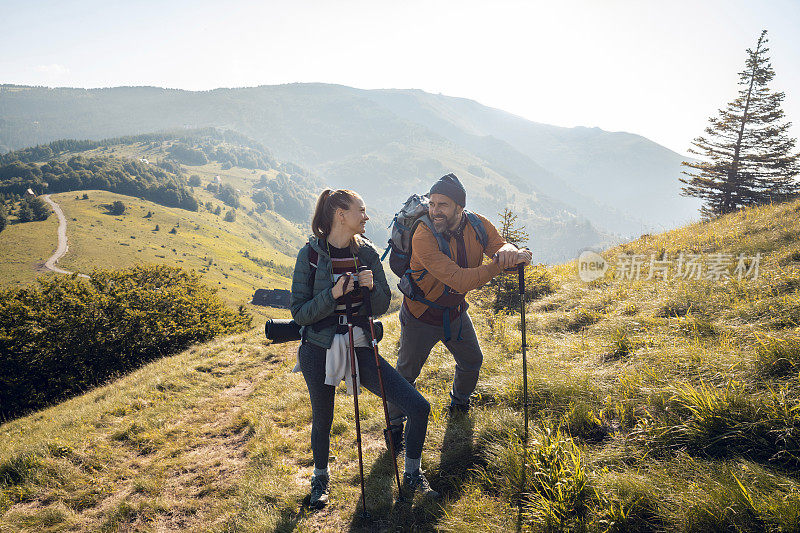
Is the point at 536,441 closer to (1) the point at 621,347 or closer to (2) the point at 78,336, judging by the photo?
(1) the point at 621,347

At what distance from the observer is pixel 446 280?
157 inches

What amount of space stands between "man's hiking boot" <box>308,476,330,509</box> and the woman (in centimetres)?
74

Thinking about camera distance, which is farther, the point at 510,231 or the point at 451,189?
the point at 510,231

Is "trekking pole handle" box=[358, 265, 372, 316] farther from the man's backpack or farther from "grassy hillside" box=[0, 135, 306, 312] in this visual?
"grassy hillside" box=[0, 135, 306, 312]

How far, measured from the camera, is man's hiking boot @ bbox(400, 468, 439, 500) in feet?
12.8

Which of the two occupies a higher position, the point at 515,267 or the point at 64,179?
the point at 64,179

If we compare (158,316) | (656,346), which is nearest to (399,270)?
(656,346)

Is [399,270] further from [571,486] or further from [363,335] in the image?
[571,486]

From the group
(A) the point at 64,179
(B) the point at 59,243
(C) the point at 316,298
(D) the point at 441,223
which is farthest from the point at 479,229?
(A) the point at 64,179

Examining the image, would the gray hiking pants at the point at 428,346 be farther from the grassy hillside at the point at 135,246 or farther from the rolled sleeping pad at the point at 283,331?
the grassy hillside at the point at 135,246

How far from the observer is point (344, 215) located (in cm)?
380

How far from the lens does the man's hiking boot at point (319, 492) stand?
4.17 m

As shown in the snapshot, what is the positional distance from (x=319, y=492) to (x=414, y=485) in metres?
1.15

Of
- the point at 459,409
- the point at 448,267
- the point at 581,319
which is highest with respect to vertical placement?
the point at 448,267
